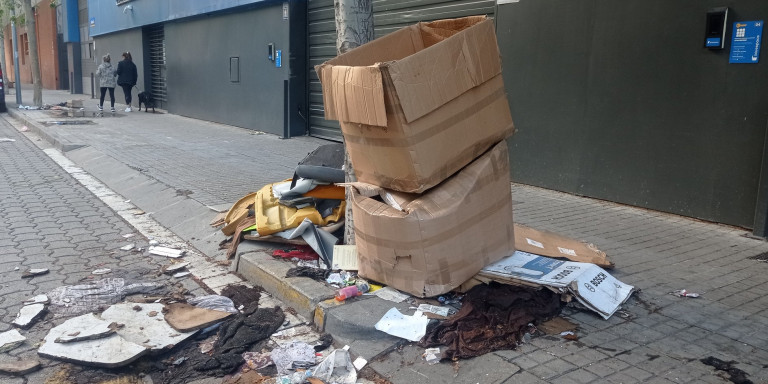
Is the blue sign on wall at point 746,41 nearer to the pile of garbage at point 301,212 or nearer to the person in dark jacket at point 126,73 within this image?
the pile of garbage at point 301,212

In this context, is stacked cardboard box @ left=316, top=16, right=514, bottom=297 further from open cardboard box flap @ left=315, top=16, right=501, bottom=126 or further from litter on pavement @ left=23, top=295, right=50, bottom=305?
litter on pavement @ left=23, top=295, right=50, bottom=305

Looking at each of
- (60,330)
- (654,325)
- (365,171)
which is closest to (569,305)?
(654,325)

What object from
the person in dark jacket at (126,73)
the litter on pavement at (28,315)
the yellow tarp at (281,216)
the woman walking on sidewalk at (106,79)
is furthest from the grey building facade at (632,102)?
the person in dark jacket at (126,73)

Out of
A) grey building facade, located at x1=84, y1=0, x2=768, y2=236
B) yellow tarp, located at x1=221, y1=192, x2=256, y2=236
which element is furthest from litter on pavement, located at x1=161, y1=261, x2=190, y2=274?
grey building facade, located at x1=84, y1=0, x2=768, y2=236

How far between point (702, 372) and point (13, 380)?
12.1ft

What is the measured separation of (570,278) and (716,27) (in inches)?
142

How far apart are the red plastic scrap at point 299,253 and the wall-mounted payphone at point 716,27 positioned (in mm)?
4301

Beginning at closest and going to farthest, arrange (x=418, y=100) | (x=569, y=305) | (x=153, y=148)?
1. (x=418, y=100)
2. (x=569, y=305)
3. (x=153, y=148)

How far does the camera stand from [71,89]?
33344 mm

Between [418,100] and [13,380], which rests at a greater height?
[418,100]

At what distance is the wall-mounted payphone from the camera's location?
6121mm

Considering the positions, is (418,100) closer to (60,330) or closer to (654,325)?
(654,325)

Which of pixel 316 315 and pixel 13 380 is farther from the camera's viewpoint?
pixel 316 315

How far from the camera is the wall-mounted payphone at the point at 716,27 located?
6.12m
